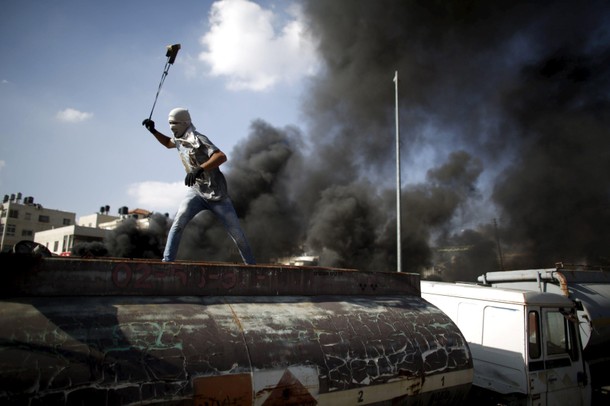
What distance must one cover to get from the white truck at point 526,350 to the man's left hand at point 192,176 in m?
3.76

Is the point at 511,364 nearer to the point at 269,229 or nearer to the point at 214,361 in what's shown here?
the point at 214,361

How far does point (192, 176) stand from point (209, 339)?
68.6 inches

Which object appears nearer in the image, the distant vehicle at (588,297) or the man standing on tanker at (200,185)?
the man standing on tanker at (200,185)

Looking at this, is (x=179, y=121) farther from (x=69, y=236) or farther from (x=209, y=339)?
(x=69, y=236)

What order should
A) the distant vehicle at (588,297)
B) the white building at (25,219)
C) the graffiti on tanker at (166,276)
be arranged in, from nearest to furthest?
the graffiti on tanker at (166,276)
the distant vehicle at (588,297)
the white building at (25,219)

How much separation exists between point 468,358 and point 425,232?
1312 inches

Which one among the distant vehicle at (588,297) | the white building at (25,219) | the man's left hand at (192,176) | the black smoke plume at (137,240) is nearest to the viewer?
the man's left hand at (192,176)

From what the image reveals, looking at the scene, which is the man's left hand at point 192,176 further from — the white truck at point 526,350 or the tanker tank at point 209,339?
the white truck at point 526,350

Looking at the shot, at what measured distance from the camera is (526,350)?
426cm

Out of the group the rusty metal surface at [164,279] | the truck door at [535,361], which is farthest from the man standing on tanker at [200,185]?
the truck door at [535,361]

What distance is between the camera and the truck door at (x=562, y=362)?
4.41m

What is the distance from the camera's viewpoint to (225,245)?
34.2 meters

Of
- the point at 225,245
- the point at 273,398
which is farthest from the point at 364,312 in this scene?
the point at 225,245

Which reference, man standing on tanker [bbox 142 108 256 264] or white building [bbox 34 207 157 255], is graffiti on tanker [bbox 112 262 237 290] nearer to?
man standing on tanker [bbox 142 108 256 264]
